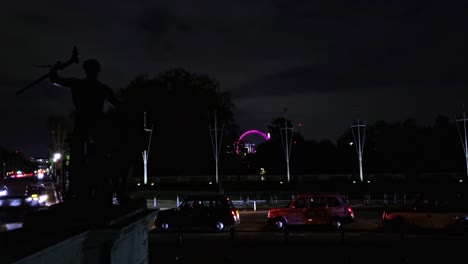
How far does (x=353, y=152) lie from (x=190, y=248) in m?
70.7

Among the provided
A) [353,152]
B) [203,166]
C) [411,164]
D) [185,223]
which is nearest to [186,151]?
[203,166]

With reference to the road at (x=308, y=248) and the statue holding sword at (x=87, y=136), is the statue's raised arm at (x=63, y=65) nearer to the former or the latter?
the statue holding sword at (x=87, y=136)

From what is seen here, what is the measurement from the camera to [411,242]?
1681cm

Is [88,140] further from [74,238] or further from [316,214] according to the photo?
[316,214]

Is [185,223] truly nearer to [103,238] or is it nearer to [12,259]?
[103,238]

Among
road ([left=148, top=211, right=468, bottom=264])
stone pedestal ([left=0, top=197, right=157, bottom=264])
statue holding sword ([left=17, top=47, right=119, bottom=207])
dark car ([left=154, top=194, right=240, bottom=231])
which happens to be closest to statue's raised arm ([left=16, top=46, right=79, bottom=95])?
statue holding sword ([left=17, top=47, right=119, bottom=207])

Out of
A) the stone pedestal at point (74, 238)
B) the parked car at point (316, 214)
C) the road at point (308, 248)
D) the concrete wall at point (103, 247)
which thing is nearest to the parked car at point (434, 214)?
the road at point (308, 248)

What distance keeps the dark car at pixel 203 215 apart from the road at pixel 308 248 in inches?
35.5

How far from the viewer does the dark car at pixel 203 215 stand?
23.0m

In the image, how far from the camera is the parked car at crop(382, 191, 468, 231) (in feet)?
69.2

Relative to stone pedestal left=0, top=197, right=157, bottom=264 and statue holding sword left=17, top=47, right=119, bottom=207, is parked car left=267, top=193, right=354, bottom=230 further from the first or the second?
statue holding sword left=17, top=47, right=119, bottom=207

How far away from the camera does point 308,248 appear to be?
55.9ft

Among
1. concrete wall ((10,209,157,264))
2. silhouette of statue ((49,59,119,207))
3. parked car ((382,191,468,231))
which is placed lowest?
parked car ((382,191,468,231))

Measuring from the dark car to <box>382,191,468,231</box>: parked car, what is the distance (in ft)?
21.0
